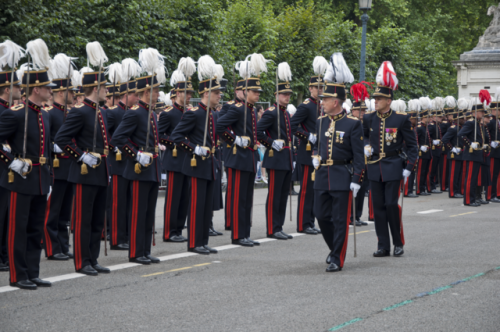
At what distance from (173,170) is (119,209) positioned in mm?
1050

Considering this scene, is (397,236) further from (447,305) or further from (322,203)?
(447,305)

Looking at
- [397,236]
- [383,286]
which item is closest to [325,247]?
[397,236]

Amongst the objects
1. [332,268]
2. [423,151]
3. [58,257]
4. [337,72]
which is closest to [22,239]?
[58,257]

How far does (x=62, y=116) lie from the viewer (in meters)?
9.77

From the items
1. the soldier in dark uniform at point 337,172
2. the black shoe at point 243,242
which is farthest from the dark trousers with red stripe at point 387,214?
the black shoe at point 243,242

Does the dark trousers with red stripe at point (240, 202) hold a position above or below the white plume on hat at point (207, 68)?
below

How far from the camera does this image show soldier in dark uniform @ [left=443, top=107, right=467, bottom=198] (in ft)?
61.5

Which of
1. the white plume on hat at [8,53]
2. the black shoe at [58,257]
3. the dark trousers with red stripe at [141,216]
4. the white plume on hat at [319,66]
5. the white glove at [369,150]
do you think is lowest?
the black shoe at [58,257]

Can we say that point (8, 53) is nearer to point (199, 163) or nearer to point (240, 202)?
point (199, 163)

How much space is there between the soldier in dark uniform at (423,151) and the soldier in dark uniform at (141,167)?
12.1m

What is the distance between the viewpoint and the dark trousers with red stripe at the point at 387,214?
966 centimetres

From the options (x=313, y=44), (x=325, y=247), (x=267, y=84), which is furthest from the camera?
(x=313, y=44)

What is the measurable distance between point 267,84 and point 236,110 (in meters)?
14.9

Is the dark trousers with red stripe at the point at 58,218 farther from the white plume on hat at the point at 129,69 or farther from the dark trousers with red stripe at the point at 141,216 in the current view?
the white plume on hat at the point at 129,69
